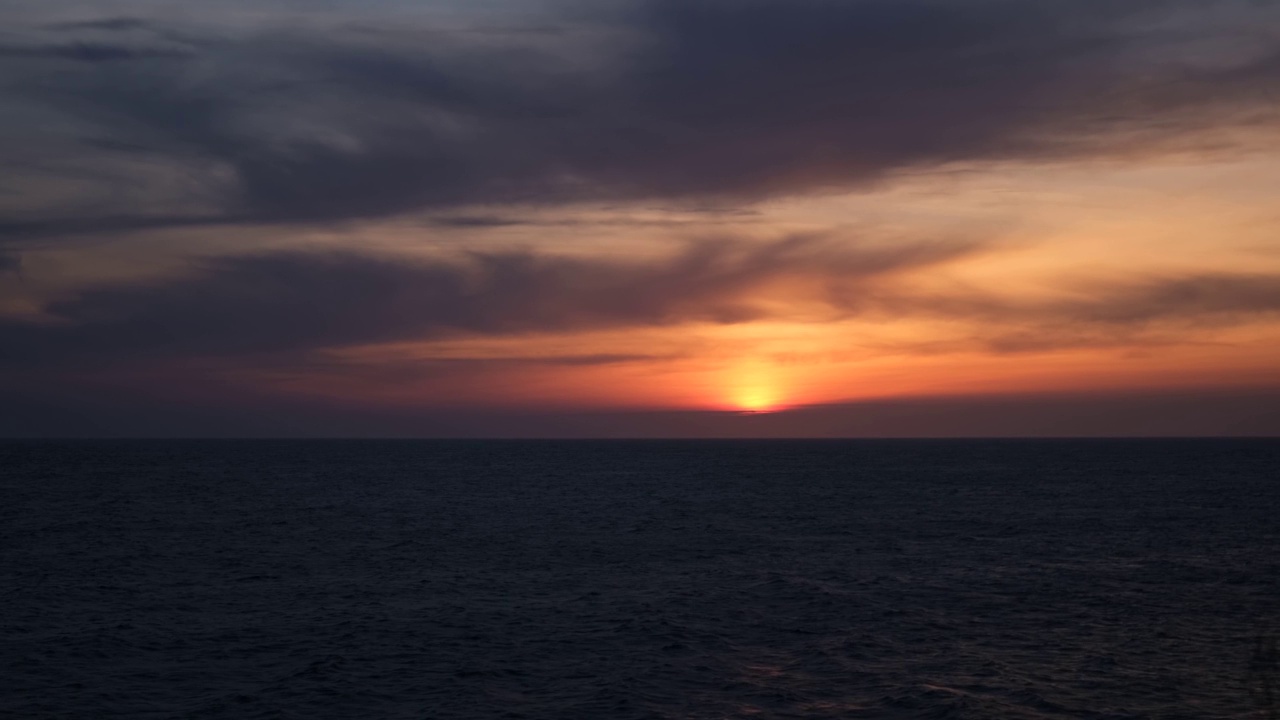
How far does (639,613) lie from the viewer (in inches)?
1757

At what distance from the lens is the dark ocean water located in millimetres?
31422

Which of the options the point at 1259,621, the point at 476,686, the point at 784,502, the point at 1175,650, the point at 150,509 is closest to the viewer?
the point at 476,686

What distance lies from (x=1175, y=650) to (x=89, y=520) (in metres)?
87.1

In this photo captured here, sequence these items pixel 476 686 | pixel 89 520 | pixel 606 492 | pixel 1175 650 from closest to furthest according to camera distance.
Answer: pixel 476 686
pixel 1175 650
pixel 89 520
pixel 606 492

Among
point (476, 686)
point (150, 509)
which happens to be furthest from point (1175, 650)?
point (150, 509)

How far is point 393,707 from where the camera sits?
1215 inches

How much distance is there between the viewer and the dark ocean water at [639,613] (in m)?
31.4

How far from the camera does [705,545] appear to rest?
69.8 metres

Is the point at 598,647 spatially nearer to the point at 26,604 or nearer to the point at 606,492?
the point at 26,604

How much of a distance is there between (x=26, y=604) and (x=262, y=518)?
45104 mm

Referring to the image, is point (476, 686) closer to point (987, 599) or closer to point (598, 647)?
point (598, 647)

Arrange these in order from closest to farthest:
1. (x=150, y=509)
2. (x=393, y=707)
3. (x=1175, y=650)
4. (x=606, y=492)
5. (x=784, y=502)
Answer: (x=393, y=707) < (x=1175, y=650) < (x=150, y=509) < (x=784, y=502) < (x=606, y=492)

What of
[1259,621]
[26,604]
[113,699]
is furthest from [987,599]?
[26,604]

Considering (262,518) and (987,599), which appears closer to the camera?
(987,599)
